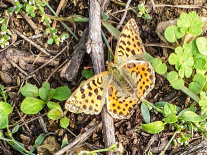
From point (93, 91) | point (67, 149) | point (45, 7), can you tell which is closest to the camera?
point (93, 91)

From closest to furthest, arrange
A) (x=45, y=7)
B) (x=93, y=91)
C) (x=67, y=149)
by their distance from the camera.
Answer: (x=93, y=91) → (x=67, y=149) → (x=45, y=7)

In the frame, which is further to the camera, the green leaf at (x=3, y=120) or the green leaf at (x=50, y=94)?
the green leaf at (x=50, y=94)

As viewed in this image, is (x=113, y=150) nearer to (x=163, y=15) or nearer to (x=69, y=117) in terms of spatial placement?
(x=69, y=117)

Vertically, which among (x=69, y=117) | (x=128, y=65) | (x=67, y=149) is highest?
(x=128, y=65)

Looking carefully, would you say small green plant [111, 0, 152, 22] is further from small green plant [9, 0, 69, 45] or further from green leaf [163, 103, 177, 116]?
green leaf [163, 103, 177, 116]

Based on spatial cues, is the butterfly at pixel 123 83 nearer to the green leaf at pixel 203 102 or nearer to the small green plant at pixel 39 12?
the green leaf at pixel 203 102

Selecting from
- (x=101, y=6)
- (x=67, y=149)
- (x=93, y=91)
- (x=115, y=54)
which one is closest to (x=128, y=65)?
(x=115, y=54)

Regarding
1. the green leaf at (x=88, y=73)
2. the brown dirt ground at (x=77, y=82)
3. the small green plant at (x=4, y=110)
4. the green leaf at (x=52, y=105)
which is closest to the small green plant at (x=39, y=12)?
the brown dirt ground at (x=77, y=82)

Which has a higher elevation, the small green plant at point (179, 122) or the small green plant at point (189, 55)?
the small green plant at point (189, 55)
